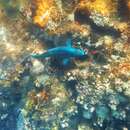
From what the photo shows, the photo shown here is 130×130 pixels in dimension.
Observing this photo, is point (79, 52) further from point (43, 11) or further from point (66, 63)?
point (43, 11)

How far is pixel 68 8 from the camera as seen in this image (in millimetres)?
4859

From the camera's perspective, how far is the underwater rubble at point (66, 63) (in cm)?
445

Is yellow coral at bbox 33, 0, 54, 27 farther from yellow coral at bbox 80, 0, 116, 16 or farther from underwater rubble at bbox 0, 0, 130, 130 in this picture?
yellow coral at bbox 80, 0, 116, 16

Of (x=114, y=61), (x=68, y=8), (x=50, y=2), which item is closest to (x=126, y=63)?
(x=114, y=61)

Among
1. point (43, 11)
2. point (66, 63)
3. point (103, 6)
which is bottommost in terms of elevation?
point (66, 63)

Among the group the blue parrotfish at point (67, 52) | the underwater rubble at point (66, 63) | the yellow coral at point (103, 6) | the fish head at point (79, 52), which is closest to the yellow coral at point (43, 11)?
the underwater rubble at point (66, 63)

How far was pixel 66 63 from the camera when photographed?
4.73 meters

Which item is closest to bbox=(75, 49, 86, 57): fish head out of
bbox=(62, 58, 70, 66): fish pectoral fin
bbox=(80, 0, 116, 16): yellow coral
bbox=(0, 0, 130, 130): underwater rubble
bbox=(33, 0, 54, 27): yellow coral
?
bbox=(0, 0, 130, 130): underwater rubble

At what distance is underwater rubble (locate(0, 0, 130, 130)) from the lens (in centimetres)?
445

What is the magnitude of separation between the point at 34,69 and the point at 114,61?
144 cm

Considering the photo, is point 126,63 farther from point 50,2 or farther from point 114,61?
point 50,2

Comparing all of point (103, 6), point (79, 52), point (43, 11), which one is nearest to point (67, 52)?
point (79, 52)

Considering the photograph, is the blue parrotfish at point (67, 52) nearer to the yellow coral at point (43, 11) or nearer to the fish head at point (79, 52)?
the fish head at point (79, 52)

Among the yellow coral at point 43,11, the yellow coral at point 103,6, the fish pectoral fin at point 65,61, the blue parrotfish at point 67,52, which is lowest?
the fish pectoral fin at point 65,61
